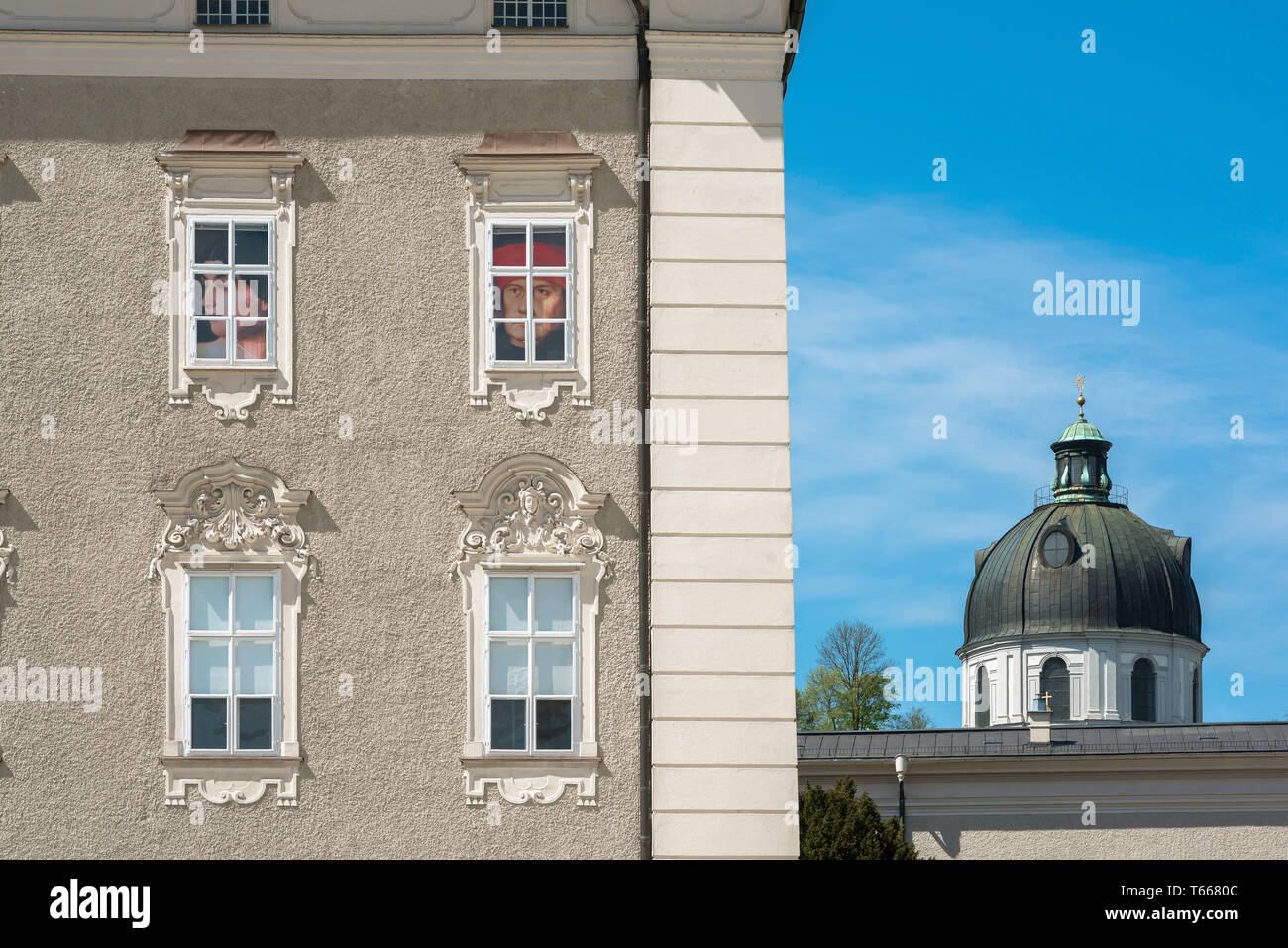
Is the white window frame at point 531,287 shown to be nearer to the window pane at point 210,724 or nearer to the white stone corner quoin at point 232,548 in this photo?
the white stone corner quoin at point 232,548

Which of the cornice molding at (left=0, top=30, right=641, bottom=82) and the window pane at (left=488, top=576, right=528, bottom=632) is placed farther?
the cornice molding at (left=0, top=30, right=641, bottom=82)

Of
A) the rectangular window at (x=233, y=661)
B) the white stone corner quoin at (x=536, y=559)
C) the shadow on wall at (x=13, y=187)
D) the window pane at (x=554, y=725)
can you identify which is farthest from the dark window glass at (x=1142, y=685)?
the shadow on wall at (x=13, y=187)

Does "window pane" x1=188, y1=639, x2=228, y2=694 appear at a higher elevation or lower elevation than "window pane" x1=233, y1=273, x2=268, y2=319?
lower

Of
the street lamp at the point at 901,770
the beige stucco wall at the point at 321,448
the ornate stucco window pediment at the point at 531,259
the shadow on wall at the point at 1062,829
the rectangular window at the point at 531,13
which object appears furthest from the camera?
the street lamp at the point at 901,770

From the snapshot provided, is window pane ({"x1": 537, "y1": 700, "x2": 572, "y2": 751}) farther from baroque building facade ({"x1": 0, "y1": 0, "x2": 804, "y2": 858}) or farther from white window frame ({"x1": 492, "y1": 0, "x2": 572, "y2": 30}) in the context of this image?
white window frame ({"x1": 492, "y1": 0, "x2": 572, "y2": 30})

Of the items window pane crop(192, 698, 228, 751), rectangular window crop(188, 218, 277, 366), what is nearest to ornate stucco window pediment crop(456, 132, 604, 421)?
rectangular window crop(188, 218, 277, 366)

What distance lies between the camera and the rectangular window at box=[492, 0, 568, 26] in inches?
693

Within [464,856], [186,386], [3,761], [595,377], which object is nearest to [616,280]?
[595,377]

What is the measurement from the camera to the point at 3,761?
16172 mm

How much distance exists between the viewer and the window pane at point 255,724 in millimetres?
16234

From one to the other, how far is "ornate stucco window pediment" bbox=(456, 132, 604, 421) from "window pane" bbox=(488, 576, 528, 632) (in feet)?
5.25

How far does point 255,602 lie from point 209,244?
3.25 metres

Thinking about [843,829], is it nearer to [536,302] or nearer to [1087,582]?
[536,302]

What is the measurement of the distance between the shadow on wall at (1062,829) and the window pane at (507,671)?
28238mm
